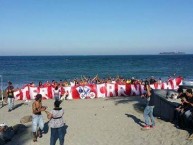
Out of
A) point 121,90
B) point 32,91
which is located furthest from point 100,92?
point 32,91

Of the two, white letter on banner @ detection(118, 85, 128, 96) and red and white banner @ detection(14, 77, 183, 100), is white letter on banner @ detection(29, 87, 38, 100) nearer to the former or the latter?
red and white banner @ detection(14, 77, 183, 100)

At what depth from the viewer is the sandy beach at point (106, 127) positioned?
13.5 m

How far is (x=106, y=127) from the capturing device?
1612 cm

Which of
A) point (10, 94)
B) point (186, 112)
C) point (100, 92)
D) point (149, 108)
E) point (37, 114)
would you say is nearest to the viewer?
point (37, 114)

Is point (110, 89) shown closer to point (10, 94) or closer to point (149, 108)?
point (10, 94)

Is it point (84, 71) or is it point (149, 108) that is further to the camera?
point (84, 71)

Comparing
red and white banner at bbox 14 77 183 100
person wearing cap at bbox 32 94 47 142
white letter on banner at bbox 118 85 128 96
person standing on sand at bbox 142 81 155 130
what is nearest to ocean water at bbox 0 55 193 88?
red and white banner at bbox 14 77 183 100

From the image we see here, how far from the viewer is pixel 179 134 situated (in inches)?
531

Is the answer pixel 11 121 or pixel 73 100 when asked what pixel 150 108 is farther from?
pixel 73 100

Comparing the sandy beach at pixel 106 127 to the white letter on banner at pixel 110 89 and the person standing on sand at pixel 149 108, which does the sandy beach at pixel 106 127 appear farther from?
the white letter on banner at pixel 110 89

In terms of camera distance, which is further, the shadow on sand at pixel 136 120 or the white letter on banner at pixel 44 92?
the white letter on banner at pixel 44 92

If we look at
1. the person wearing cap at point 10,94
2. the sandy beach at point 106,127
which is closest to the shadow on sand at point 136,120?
the sandy beach at point 106,127

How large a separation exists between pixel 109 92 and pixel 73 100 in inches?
122

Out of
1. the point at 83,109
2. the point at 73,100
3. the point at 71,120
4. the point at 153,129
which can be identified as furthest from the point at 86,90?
the point at 153,129
